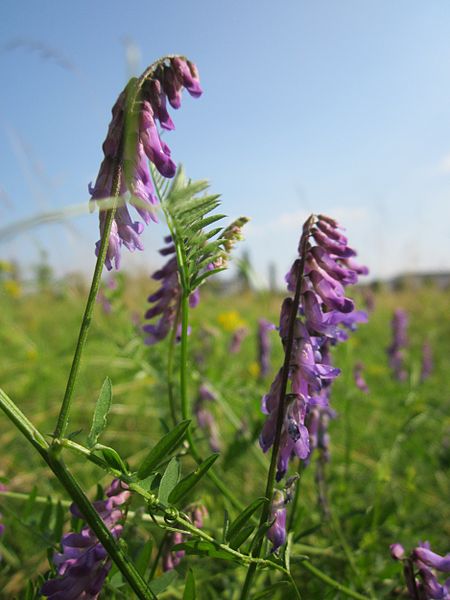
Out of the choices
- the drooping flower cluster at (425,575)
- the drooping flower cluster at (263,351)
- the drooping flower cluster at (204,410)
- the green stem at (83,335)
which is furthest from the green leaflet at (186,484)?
the drooping flower cluster at (263,351)

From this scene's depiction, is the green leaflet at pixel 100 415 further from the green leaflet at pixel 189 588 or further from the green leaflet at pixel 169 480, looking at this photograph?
the green leaflet at pixel 189 588

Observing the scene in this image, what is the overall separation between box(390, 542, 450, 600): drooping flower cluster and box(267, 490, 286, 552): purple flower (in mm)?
338

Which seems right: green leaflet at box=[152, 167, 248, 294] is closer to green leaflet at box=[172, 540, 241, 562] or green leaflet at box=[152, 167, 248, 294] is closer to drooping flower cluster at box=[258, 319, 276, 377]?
green leaflet at box=[172, 540, 241, 562]

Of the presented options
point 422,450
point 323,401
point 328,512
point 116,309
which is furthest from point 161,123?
point 422,450

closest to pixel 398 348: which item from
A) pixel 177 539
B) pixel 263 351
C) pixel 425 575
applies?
pixel 263 351

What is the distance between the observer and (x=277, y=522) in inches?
36.5

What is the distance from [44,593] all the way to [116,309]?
1639 millimetres

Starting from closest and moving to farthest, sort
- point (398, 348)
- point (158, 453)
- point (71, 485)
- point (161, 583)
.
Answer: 1. point (71, 485)
2. point (158, 453)
3. point (161, 583)
4. point (398, 348)

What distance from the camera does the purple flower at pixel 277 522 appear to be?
919 millimetres

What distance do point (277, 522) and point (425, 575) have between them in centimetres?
39

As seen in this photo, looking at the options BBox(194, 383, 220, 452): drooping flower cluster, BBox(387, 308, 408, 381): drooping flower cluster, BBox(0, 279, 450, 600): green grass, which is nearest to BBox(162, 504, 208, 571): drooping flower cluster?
BBox(0, 279, 450, 600): green grass

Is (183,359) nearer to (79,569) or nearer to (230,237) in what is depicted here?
(230,237)

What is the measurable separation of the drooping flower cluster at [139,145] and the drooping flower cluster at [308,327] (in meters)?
0.30

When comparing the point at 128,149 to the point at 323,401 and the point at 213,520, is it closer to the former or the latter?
the point at 323,401
